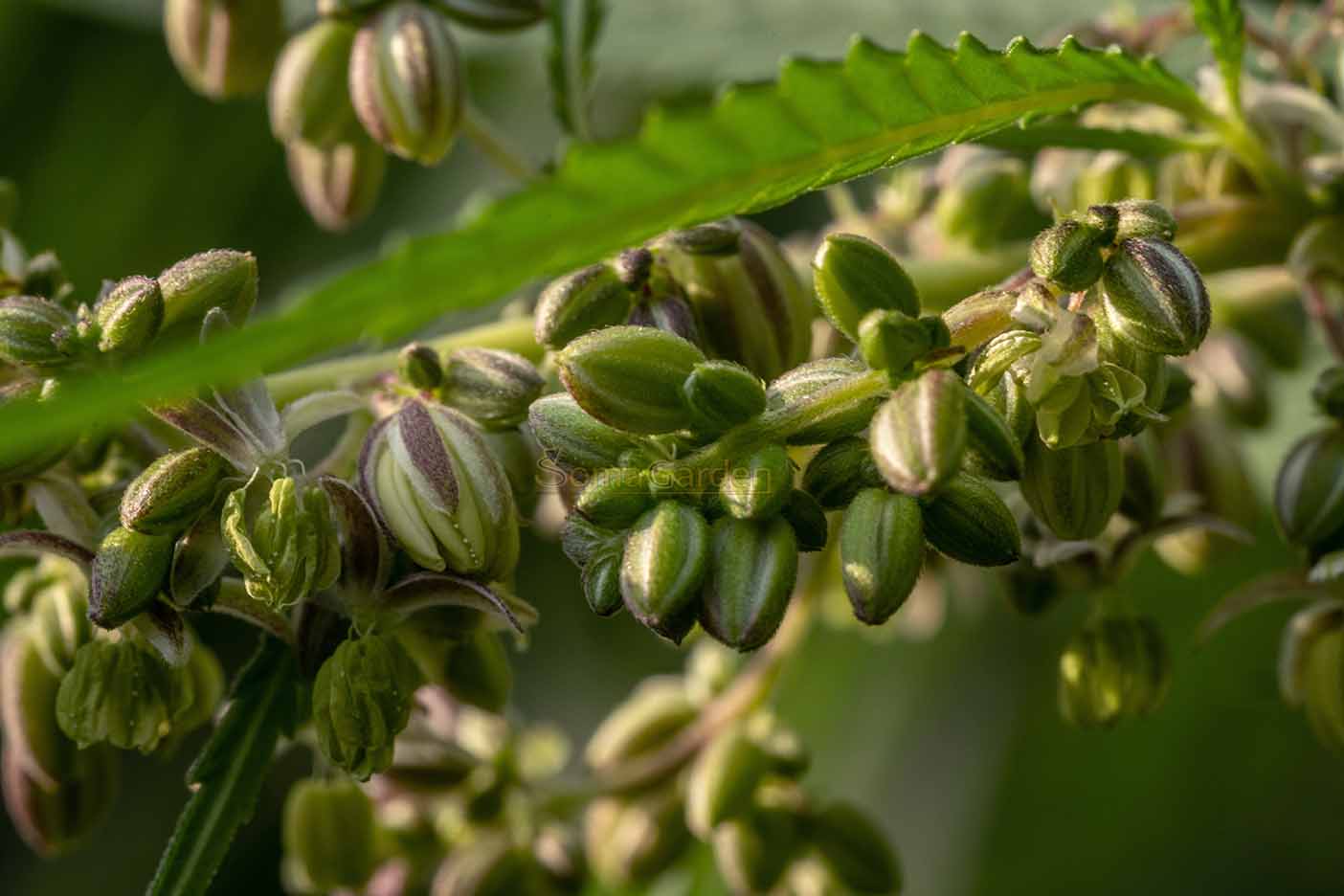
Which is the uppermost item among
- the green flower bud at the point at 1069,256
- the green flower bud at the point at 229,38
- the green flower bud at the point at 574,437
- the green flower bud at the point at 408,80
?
the green flower bud at the point at 229,38

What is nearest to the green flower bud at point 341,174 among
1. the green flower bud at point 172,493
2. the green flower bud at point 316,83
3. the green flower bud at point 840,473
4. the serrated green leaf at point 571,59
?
the green flower bud at point 316,83

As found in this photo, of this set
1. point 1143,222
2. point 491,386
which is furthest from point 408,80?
Result: point 1143,222

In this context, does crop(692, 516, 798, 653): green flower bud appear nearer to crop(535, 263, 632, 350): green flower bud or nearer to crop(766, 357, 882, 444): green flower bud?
crop(766, 357, 882, 444): green flower bud

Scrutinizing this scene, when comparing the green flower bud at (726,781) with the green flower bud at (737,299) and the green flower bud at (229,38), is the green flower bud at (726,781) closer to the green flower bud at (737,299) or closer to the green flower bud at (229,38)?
the green flower bud at (737,299)

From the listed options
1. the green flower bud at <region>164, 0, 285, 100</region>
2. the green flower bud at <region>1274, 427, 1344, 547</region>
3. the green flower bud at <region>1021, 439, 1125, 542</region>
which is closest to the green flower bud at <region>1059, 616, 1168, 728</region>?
the green flower bud at <region>1274, 427, 1344, 547</region>

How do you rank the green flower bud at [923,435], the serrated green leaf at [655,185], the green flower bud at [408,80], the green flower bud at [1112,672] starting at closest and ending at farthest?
the serrated green leaf at [655,185]
the green flower bud at [923,435]
the green flower bud at [1112,672]
the green flower bud at [408,80]

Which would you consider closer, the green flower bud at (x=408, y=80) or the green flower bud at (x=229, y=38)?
the green flower bud at (x=408, y=80)

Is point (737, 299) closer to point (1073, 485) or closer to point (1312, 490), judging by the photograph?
point (1073, 485)

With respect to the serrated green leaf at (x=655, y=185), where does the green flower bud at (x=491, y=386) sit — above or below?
below
